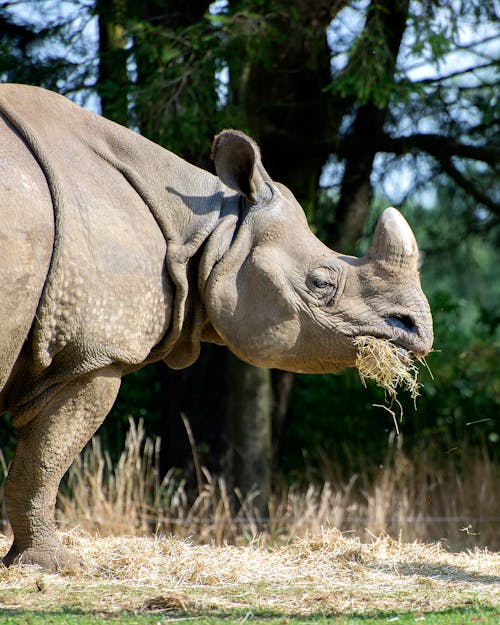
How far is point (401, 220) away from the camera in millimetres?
5129

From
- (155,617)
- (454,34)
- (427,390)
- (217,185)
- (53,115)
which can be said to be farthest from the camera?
(427,390)

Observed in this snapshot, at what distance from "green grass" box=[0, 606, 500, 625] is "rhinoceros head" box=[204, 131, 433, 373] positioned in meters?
1.39

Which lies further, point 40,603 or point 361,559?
point 361,559

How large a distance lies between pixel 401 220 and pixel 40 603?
253cm

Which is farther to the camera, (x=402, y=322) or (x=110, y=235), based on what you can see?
(x=402, y=322)

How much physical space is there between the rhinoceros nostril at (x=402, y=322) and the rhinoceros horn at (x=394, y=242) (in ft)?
0.84

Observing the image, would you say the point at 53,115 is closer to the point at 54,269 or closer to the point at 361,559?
the point at 54,269

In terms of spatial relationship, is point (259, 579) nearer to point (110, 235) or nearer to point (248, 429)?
point (110, 235)

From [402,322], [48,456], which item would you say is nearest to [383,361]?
[402,322]

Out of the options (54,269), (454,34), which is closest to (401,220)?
(54,269)

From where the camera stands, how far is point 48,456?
4.70 m

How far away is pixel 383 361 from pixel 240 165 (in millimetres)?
1272

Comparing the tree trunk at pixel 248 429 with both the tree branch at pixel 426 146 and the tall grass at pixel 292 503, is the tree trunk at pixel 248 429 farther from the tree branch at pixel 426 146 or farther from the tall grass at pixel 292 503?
the tree branch at pixel 426 146

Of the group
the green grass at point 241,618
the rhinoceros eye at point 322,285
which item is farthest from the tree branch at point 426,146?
the green grass at point 241,618
